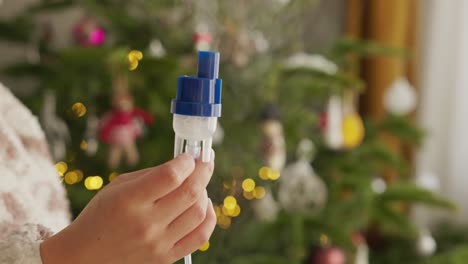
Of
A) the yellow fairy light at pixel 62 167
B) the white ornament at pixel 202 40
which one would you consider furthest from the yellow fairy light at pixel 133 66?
the yellow fairy light at pixel 62 167

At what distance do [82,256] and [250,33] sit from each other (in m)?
1.10

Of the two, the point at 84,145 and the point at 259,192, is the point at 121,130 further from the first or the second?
the point at 259,192

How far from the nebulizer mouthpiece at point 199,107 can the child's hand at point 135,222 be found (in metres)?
0.02

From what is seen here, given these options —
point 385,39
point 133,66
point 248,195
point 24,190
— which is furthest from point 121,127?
point 385,39

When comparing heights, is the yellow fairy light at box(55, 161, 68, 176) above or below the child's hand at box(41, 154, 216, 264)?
below

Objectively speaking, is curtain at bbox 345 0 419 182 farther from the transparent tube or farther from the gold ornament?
the transparent tube

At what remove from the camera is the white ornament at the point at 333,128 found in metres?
1.62

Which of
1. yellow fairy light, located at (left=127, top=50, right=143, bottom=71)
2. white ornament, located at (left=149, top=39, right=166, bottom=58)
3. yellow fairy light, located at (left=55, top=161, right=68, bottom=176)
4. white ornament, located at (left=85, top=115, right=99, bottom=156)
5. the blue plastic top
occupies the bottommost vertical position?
yellow fairy light, located at (left=55, top=161, right=68, bottom=176)

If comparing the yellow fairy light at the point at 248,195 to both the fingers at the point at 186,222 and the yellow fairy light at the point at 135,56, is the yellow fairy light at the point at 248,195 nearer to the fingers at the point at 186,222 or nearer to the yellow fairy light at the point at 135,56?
the yellow fairy light at the point at 135,56

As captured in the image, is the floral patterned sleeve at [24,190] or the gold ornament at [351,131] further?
the gold ornament at [351,131]

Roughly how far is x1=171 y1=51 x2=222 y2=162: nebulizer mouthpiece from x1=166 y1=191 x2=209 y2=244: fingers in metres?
0.03

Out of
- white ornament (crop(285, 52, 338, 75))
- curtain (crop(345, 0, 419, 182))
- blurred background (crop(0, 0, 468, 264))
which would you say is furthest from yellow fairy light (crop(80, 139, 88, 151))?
curtain (crop(345, 0, 419, 182))

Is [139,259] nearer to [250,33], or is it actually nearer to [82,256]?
[82,256]

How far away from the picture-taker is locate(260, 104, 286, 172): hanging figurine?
1.38 metres
